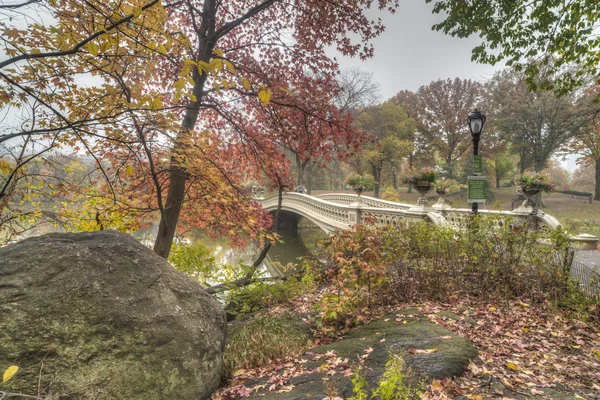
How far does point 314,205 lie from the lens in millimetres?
18688

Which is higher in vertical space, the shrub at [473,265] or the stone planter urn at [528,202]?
the stone planter urn at [528,202]

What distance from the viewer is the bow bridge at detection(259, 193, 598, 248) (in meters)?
8.21

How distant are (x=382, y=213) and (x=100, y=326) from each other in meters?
10.1

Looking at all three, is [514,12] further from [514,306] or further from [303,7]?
[514,306]

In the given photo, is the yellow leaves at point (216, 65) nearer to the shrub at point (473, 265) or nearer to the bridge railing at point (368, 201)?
the shrub at point (473, 265)

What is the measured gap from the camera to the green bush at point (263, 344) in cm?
356

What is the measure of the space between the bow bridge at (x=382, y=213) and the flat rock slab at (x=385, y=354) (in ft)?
8.94

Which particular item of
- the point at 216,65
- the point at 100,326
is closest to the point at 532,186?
the point at 216,65

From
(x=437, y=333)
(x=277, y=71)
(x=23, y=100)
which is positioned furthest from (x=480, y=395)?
(x=277, y=71)

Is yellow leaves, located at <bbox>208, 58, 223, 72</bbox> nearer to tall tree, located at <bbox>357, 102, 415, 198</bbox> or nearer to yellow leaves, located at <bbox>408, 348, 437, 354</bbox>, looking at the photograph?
yellow leaves, located at <bbox>408, 348, 437, 354</bbox>

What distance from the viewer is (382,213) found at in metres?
11.4

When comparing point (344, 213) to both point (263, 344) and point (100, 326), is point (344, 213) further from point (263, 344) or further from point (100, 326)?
point (100, 326)

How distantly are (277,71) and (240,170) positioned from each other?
7.35ft

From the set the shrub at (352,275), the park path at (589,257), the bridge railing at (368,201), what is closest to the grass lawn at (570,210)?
the park path at (589,257)
